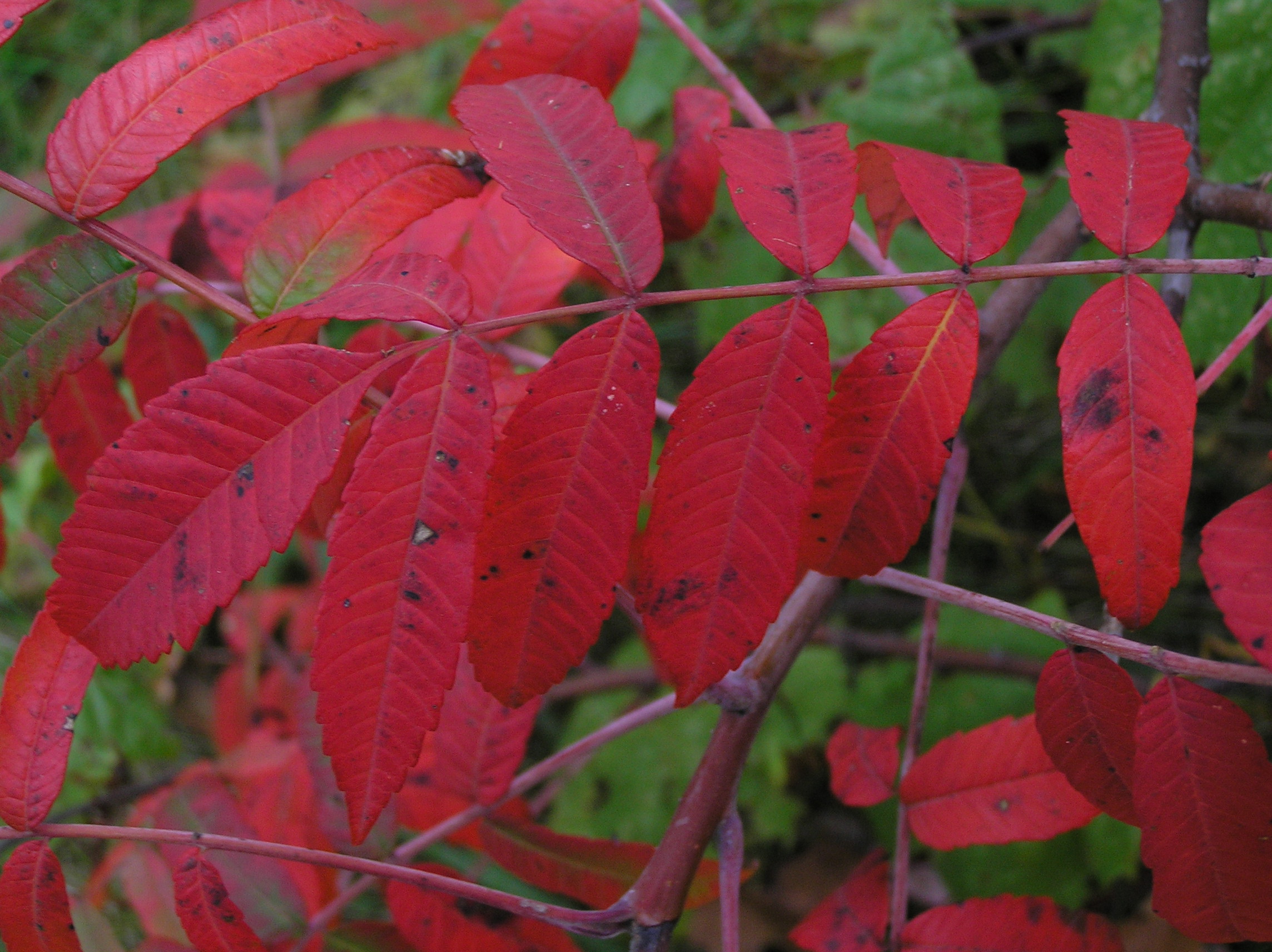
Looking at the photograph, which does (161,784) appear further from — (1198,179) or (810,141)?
(1198,179)

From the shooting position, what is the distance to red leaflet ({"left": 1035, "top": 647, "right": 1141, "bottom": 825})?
617 millimetres

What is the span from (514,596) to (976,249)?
0.41 metres

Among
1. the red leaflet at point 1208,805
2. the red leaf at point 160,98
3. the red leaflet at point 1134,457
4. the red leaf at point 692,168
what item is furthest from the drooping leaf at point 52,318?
the red leaflet at point 1208,805

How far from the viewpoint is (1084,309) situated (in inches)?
23.7

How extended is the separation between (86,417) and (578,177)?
59cm

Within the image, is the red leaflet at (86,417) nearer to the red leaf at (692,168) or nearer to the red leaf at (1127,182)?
the red leaf at (692,168)

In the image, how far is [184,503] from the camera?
0.58m

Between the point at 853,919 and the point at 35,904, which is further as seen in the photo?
the point at 853,919

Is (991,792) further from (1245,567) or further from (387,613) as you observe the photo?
(387,613)

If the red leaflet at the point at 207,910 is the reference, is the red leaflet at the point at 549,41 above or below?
above

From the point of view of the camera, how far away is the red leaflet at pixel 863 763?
898mm

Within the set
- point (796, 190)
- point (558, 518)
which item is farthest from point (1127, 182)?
point (558, 518)

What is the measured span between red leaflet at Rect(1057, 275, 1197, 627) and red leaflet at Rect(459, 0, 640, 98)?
62 cm

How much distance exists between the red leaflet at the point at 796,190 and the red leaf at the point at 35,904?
0.75m
